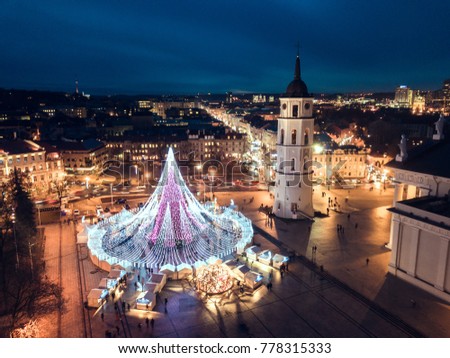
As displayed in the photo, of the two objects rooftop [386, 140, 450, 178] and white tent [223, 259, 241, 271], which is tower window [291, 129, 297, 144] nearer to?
rooftop [386, 140, 450, 178]

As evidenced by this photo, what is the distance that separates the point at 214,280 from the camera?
74.9ft

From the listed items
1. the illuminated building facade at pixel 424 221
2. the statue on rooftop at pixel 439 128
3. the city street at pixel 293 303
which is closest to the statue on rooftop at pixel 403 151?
the illuminated building facade at pixel 424 221

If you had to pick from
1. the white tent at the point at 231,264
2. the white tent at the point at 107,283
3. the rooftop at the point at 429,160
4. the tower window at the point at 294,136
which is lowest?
the white tent at the point at 107,283

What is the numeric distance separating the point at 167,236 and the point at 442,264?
61.9 feet

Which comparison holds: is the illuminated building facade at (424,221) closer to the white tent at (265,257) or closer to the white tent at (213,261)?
the white tent at (265,257)

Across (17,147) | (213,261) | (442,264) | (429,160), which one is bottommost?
(213,261)

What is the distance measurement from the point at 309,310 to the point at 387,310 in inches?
177

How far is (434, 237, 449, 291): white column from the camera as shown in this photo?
22.1 m

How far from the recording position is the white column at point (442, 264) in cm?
2206

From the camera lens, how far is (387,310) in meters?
20.9

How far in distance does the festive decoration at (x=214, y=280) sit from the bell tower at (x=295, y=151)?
1640 centimetres

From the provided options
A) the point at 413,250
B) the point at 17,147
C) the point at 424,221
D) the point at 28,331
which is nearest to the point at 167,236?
the point at 28,331

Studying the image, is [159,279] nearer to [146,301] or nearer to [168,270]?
[168,270]

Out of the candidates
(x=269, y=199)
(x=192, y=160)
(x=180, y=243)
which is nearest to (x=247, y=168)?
(x=192, y=160)
